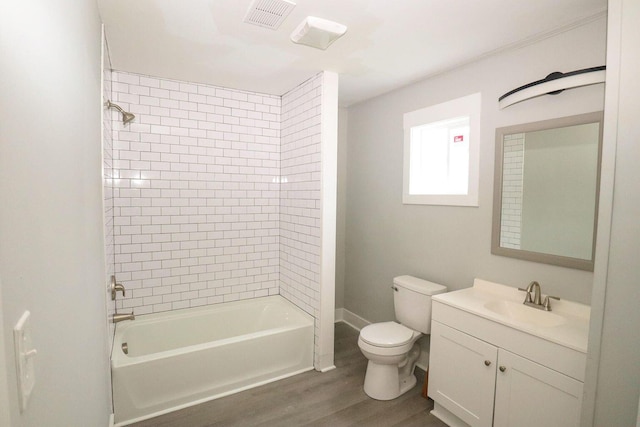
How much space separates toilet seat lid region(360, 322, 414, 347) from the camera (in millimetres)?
2363

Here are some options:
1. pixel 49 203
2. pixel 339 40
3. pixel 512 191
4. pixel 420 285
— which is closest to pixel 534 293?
pixel 512 191

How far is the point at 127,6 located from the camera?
1741 mm

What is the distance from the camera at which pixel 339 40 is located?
82.7 inches

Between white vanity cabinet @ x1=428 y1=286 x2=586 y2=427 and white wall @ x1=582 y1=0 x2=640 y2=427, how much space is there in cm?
24

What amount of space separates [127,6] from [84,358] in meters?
1.76

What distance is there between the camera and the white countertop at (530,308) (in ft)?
5.21

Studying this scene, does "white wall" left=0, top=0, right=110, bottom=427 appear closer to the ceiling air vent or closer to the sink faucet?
the ceiling air vent

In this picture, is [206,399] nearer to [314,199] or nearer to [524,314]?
[314,199]

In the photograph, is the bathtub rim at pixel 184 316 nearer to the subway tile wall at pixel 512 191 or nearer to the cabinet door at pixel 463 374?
the cabinet door at pixel 463 374

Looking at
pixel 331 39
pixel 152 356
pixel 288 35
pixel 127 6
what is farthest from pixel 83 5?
pixel 152 356

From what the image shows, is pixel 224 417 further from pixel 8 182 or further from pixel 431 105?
pixel 431 105

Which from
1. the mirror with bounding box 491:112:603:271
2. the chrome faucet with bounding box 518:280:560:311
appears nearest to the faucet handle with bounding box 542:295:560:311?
the chrome faucet with bounding box 518:280:560:311

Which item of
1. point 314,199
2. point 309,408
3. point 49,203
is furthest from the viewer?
point 314,199

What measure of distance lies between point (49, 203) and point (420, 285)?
243 centimetres
